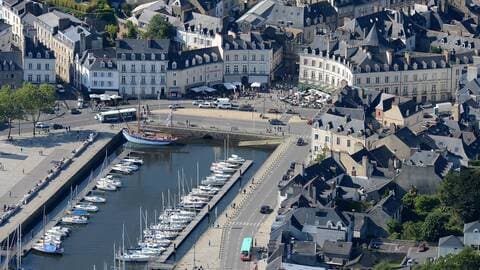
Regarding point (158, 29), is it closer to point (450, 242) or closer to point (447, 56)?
point (447, 56)

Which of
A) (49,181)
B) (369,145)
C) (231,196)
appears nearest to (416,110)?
(369,145)

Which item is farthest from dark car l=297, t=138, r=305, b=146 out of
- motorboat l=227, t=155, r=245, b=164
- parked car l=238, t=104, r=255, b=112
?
parked car l=238, t=104, r=255, b=112

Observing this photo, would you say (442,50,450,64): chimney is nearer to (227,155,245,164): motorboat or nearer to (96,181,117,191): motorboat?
(227,155,245,164): motorboat

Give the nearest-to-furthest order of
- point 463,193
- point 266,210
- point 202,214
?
point 463,193 → point 266,210 → point 202,214

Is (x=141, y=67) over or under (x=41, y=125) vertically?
over

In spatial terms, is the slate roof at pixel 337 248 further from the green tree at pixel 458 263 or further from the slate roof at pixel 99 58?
the slate roof at pixel 99 58

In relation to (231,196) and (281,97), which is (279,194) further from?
(281,97)

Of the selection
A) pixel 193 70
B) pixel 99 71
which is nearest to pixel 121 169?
pixel 99 71

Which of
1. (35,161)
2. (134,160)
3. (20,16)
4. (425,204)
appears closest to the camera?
(425,204)
